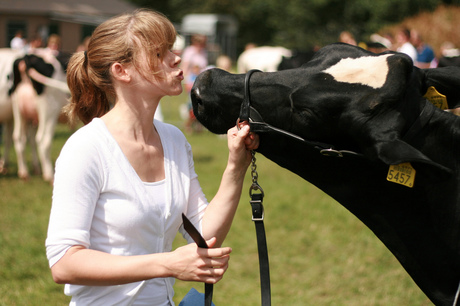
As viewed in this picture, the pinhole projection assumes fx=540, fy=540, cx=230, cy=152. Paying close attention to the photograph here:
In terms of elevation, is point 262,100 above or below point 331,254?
above

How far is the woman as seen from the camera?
6.14 ft

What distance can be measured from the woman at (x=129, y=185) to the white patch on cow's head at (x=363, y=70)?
1.44 feet

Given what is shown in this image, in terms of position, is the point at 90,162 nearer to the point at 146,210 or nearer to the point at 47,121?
the point at 146,210

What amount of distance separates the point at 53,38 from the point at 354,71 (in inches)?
453

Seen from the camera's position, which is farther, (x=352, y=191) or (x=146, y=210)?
(x=352, y=191)

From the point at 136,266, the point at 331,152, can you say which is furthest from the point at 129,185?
the point at 331,152

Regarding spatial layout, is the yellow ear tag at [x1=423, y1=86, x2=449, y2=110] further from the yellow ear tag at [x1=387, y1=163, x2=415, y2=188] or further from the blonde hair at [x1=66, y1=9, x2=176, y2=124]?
the blonde hair at [x1=66, y1=9, x2=176, y2=124]

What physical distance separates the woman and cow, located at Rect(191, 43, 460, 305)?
0.52ft

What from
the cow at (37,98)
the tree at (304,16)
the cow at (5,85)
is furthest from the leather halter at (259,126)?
the tree at (304,16)

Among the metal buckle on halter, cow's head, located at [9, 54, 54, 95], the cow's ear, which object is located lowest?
cow's head, located at [9, 54, 54, 95]

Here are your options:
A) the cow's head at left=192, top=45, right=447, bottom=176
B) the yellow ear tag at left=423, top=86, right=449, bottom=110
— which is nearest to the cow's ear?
the cow's head at left=192, top=45, right=447, bottom=176

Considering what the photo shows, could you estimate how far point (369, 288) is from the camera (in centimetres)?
477

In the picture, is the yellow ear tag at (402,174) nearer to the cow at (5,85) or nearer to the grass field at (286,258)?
the grass field at (286,258)

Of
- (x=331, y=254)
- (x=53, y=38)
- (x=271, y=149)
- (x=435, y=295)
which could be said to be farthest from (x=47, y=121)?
(x=435, y=295)
